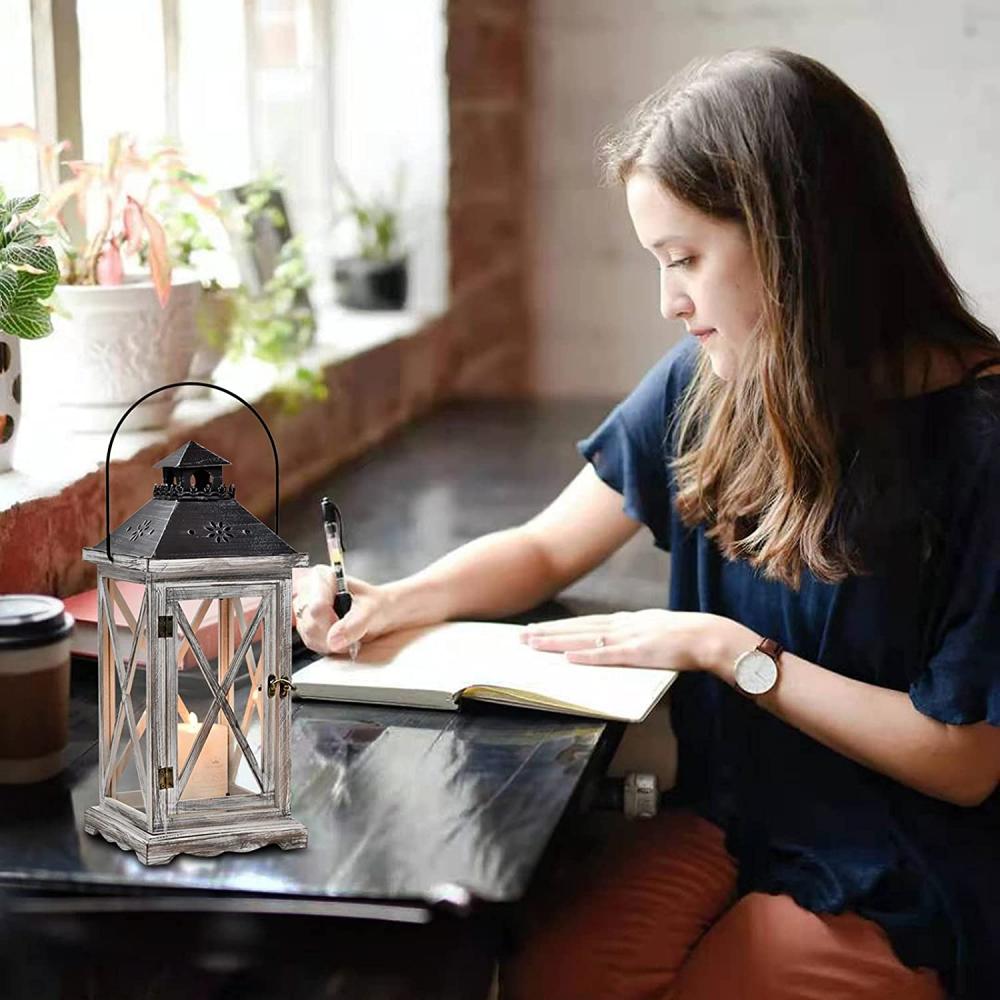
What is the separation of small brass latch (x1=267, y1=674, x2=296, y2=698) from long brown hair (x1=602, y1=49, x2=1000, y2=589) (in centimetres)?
55

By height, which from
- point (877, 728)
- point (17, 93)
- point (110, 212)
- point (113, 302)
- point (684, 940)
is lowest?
point (684, 940)

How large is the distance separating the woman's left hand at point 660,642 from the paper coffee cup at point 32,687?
0.49 metres

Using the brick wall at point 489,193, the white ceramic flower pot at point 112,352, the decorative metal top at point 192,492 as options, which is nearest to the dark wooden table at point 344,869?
the decorative metal top at point 192,492

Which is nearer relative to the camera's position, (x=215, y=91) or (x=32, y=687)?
Result: (x=32, y=687)

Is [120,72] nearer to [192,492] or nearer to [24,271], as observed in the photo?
[24,271]

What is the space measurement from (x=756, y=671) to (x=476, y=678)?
0.87ft

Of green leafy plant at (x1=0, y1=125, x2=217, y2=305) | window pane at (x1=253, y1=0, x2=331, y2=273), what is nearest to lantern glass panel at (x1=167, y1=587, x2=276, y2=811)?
green leafy plant at (x1=0, y1=125, x2=217, y2=305)

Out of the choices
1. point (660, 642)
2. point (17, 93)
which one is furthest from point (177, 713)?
point (17, 93)

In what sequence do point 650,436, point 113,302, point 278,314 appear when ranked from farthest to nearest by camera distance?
point 278,314, point 113,302, point 650,436

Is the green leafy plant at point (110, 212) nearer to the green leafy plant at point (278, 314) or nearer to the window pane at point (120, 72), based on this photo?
the window pane at point (120, 72)

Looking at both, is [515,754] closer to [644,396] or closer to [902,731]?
[902,731]

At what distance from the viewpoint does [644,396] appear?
1766 mm

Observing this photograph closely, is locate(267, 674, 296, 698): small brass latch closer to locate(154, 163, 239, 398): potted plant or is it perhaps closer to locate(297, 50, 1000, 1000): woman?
locate(297, 50, 1000, 1000): woman

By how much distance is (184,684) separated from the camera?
1202mm
